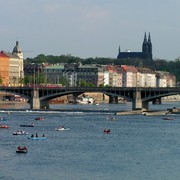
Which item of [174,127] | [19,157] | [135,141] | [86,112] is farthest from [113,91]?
[19,157]

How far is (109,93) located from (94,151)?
62.1 meters

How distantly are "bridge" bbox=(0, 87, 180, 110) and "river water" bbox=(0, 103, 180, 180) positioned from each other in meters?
20.6

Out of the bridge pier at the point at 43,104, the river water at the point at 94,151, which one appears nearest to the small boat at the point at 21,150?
the river water at the point at 94,151

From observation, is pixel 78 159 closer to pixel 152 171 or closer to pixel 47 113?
pixel 152 171

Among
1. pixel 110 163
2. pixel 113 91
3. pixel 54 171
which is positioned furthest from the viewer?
pixel 113 91

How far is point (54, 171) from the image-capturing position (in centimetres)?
6353

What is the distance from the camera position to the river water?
63031mm

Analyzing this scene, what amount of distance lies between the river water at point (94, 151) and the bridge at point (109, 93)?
20.6m

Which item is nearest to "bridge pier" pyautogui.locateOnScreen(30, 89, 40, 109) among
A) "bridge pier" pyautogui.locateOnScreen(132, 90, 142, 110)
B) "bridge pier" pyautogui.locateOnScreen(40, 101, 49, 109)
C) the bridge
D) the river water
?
the bridge

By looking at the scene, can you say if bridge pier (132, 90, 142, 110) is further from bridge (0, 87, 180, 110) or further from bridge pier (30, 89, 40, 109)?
bridge pier (30, 89, 40, 109)

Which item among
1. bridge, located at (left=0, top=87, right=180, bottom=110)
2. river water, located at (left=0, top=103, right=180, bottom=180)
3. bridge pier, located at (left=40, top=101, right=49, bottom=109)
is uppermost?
bridge, located at (left=0, top=87, right=180, bottom=110)

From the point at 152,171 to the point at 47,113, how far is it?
6626cm

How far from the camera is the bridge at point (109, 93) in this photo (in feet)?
441

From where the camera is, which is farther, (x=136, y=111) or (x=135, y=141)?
(x=136, y=111)
